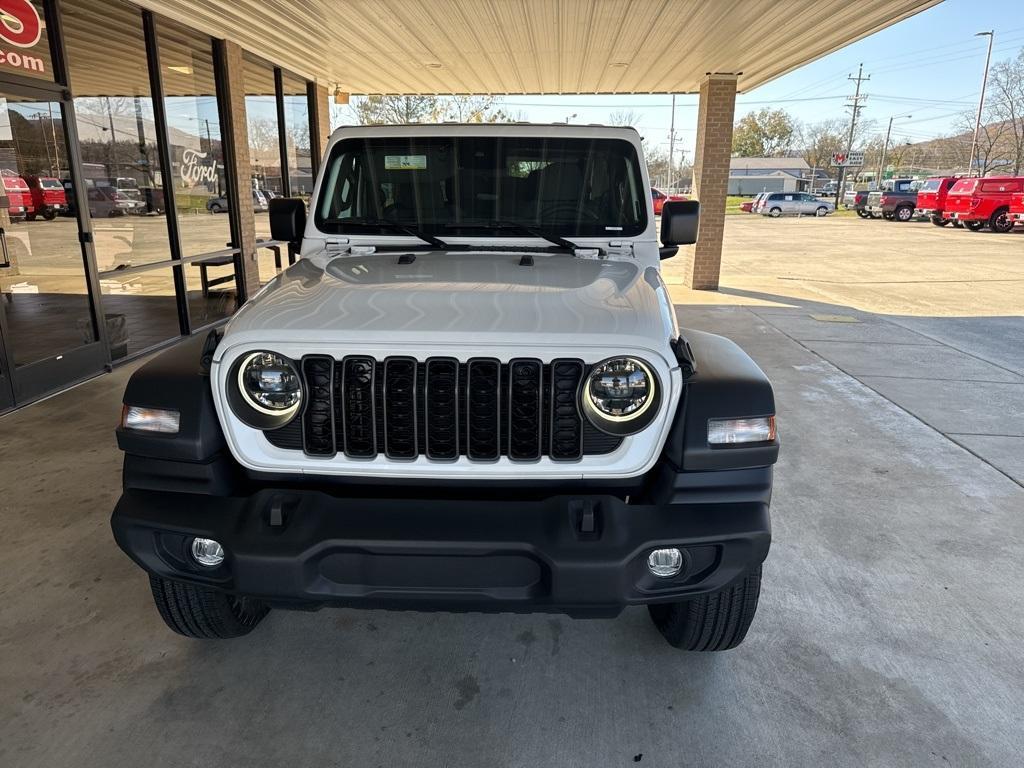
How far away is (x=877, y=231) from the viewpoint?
88.6ft

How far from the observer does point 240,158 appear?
29.5ft

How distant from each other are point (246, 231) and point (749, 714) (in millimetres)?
8761

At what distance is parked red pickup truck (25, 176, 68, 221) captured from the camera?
5762mm

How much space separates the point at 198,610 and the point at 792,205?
138ft

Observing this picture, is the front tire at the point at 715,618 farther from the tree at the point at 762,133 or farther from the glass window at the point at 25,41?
the tree at the point at 762,133

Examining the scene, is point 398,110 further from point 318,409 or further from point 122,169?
point 318,409

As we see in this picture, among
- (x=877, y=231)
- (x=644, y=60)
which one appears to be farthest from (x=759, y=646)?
(x=877, y=231)

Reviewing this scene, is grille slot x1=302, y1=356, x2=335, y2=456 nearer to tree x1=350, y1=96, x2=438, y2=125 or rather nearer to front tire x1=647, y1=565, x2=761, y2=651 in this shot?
front tire x1=647, y1=565, x2=761, y2=651

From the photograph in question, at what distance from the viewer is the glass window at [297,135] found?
10.9 m

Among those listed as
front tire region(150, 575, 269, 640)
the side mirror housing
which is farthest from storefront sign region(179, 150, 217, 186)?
front tire region(150, 575, 269, 640)

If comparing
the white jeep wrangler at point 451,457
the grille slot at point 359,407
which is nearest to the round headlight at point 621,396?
the white jeep wrangler at point 451,457

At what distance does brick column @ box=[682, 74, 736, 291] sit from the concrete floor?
26.1 ft

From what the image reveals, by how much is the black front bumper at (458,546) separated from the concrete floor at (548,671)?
524 mm

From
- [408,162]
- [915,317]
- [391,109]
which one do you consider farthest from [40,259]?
[391,109]
